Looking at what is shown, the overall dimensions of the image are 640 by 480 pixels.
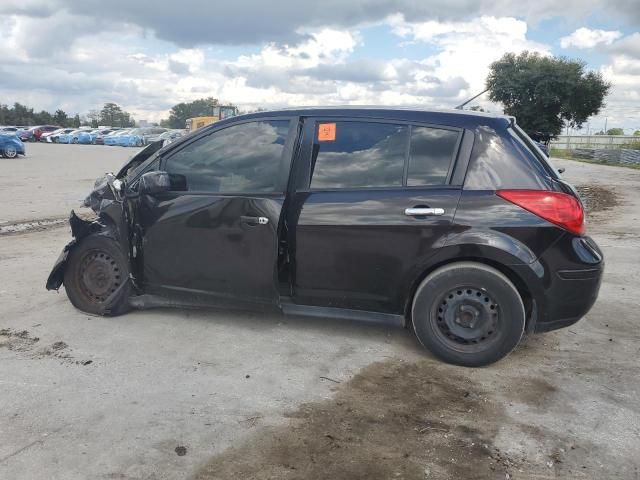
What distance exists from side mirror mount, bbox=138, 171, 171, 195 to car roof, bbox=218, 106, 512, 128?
965 millimetres

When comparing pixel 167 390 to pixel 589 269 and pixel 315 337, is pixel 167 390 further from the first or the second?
pixel 589 269

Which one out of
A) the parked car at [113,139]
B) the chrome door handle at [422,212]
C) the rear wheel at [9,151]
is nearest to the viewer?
the chrome door handle at [422,212]

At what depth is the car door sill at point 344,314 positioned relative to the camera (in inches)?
160

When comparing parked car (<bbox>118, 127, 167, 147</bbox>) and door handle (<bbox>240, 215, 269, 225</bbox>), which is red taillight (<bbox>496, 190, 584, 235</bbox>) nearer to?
door handle (<bbox>240, 215, 269, 225</bbox>)

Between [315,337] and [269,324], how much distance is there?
47cm

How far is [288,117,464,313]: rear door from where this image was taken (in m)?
3.89

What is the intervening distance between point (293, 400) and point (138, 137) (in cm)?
4398

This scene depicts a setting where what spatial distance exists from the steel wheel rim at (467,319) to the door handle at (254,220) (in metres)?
1.40

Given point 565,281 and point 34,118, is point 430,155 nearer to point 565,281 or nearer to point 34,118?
point 565,281

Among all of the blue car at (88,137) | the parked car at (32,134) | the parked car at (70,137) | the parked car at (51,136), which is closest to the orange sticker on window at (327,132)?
the blue car at (88,137)

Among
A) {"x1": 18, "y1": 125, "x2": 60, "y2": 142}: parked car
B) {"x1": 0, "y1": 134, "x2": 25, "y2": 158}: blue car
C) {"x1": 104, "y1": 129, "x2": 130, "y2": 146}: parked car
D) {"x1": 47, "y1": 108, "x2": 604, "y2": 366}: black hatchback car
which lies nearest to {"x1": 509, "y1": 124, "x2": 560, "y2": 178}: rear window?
{"x1": 47, "y1": 108, "x2": 604, "y2": 366}: black hatchback car

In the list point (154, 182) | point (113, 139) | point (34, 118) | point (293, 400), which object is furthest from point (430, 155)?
point (34, 118)

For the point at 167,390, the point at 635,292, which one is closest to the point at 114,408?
the point at 167,390

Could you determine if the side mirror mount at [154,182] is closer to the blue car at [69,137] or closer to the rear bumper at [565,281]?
the rear bumper at [565,281]
